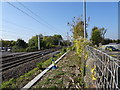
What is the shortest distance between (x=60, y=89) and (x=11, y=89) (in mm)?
1653

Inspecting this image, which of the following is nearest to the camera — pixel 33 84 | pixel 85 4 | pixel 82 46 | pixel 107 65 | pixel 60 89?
pixel 107 65

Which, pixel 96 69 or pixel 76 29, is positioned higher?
pixel 76 29

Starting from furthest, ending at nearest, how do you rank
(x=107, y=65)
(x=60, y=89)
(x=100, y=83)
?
1. (x=60, y=89)
2. (x=100, y=83)
3. (x=107, y=65)

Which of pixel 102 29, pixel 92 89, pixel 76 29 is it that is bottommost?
pixel 92 89

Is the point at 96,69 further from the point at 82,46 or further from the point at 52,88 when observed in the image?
the point at 82,46

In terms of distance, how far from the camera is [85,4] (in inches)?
231

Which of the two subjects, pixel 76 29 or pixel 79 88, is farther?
pixel 76 29

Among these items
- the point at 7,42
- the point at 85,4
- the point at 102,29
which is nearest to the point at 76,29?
the point at 85,4

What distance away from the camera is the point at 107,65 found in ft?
5.66

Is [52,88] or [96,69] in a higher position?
[96,69]

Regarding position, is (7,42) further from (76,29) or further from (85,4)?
(85,4)

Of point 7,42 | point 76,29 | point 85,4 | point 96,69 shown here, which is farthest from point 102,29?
point 7,42

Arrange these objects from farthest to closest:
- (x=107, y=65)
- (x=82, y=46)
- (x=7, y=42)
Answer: (x=7, y=42) → (x=82, y=46) → (x=107, y=65)

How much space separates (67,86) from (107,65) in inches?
53.3
